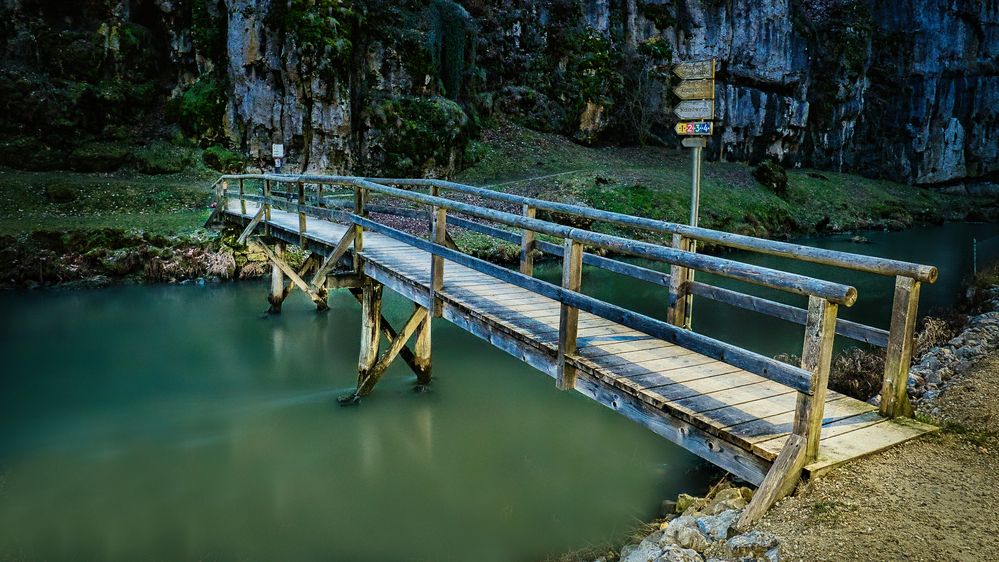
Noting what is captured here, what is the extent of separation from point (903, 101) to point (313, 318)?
176ft

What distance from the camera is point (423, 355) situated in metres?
10.7

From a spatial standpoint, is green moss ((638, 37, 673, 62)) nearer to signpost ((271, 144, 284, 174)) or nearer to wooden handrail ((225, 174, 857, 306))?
signpost ((271, 144, 284, 174))

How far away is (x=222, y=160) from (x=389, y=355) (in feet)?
68.2

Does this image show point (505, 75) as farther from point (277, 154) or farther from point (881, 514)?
point (881, 514)

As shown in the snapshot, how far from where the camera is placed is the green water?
6.72 m

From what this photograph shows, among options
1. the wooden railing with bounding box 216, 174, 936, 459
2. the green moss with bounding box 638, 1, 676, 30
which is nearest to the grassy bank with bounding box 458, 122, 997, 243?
the green moss with bounding box 638, 1, 676, 30

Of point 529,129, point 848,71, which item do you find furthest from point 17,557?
point 848,71

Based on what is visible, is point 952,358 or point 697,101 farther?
point 697,101

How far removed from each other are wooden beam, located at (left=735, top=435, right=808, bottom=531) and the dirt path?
55 mm

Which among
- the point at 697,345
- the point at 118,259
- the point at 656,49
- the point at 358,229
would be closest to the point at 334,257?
the point at 358,229

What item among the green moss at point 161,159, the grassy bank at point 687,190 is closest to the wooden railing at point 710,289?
the grassy bank at point 687,190

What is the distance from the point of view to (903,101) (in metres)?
50.3

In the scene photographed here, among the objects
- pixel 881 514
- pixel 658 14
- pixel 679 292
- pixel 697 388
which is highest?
pixel 658 14

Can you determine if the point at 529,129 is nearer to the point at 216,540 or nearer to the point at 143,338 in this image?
the point at 143,338
